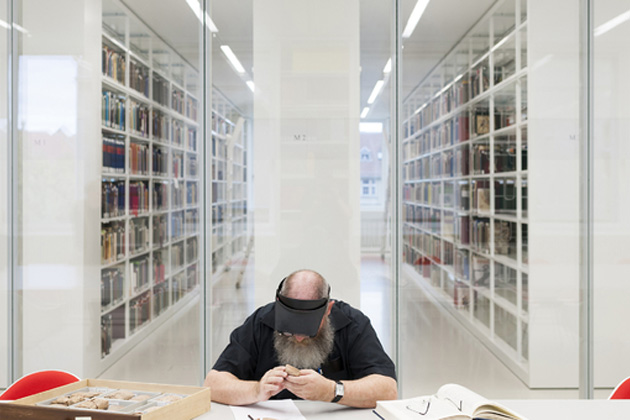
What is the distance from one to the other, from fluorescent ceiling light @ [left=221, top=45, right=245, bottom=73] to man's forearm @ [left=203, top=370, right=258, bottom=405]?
256 centimetres

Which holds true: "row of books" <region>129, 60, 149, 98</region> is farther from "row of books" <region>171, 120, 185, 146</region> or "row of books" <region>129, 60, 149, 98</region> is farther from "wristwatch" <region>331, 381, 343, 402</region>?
"wristwatch" <region>331, 381, 343, 402</region>

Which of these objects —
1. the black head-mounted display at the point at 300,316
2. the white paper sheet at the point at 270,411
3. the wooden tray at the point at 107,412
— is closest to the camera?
the wooden tray at the point at 107,412

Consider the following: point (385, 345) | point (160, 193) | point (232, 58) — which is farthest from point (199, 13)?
point (385, 345)

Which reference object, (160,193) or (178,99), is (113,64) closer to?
(178,99)

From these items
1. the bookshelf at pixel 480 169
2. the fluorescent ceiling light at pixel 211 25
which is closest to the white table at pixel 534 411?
the bookshelf at pixel 480 169

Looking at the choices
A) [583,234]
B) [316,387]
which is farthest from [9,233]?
[583,234]

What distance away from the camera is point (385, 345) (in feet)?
13.7

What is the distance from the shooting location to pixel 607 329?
13.7 ft

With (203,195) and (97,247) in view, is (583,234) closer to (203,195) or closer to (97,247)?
(203,195)

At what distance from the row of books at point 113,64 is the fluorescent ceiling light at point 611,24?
336cm

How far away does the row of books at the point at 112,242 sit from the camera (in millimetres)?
4094

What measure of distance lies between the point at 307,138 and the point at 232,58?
0.78 metres

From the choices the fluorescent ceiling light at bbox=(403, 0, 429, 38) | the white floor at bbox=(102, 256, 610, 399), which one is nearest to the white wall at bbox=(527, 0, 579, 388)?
the white floor at bbox=(102, 256, 610, 399)

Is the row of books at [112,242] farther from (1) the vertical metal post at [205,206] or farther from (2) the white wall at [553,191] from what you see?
(2) the white wall at [553,191]
